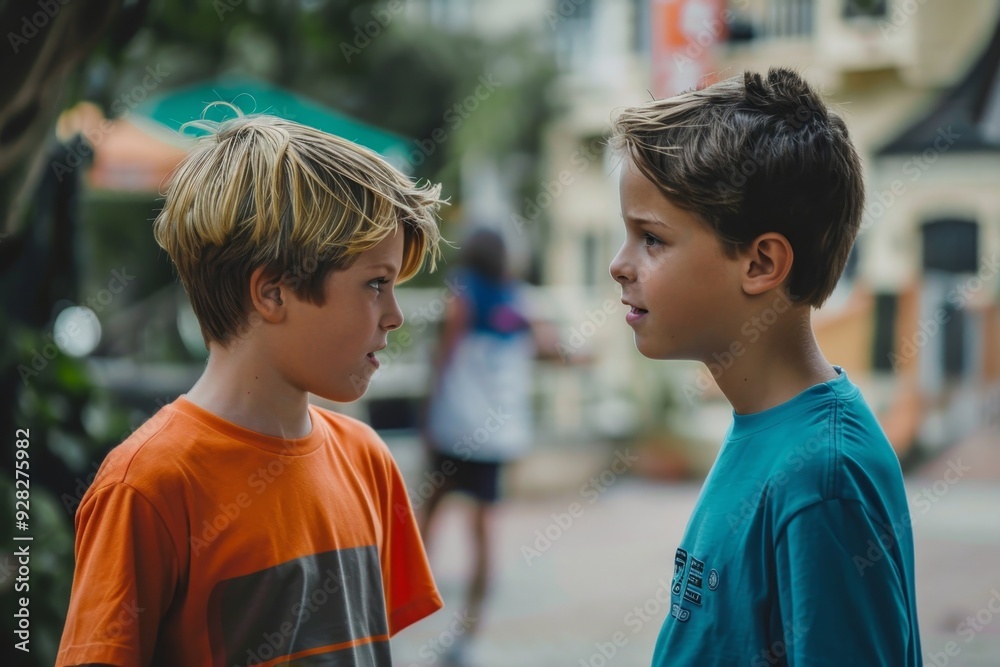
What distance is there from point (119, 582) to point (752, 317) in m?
1.02

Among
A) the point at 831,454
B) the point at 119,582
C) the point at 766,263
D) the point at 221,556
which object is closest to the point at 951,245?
the point at 766,263

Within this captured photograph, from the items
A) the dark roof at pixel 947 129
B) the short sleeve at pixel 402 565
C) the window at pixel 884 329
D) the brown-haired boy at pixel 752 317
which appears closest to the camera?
the brown-haired boy at pixel 752 317

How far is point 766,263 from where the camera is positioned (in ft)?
5.32

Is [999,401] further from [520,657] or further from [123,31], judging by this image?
[123,31]

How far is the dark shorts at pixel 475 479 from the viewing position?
4.88 m

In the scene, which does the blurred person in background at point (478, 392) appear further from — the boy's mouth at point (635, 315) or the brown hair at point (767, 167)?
the brown hair at point (767, 167)

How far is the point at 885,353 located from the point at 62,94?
29.0 ft

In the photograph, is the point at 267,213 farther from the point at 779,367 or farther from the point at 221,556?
the point at 779,367

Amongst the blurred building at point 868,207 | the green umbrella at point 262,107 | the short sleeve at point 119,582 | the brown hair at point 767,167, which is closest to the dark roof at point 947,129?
the blurred building at point 868,207

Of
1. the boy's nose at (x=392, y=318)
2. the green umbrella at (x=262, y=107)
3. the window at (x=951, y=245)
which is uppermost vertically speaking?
the green umbrella at (x=262, y=107)

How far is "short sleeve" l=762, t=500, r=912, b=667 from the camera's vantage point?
1.35m

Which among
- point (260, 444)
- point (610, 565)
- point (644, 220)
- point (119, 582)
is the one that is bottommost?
point (610, 565)

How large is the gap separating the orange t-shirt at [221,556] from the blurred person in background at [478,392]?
10.2 feet

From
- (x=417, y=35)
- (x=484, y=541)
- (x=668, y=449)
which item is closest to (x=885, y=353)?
(x=668, y=449)
